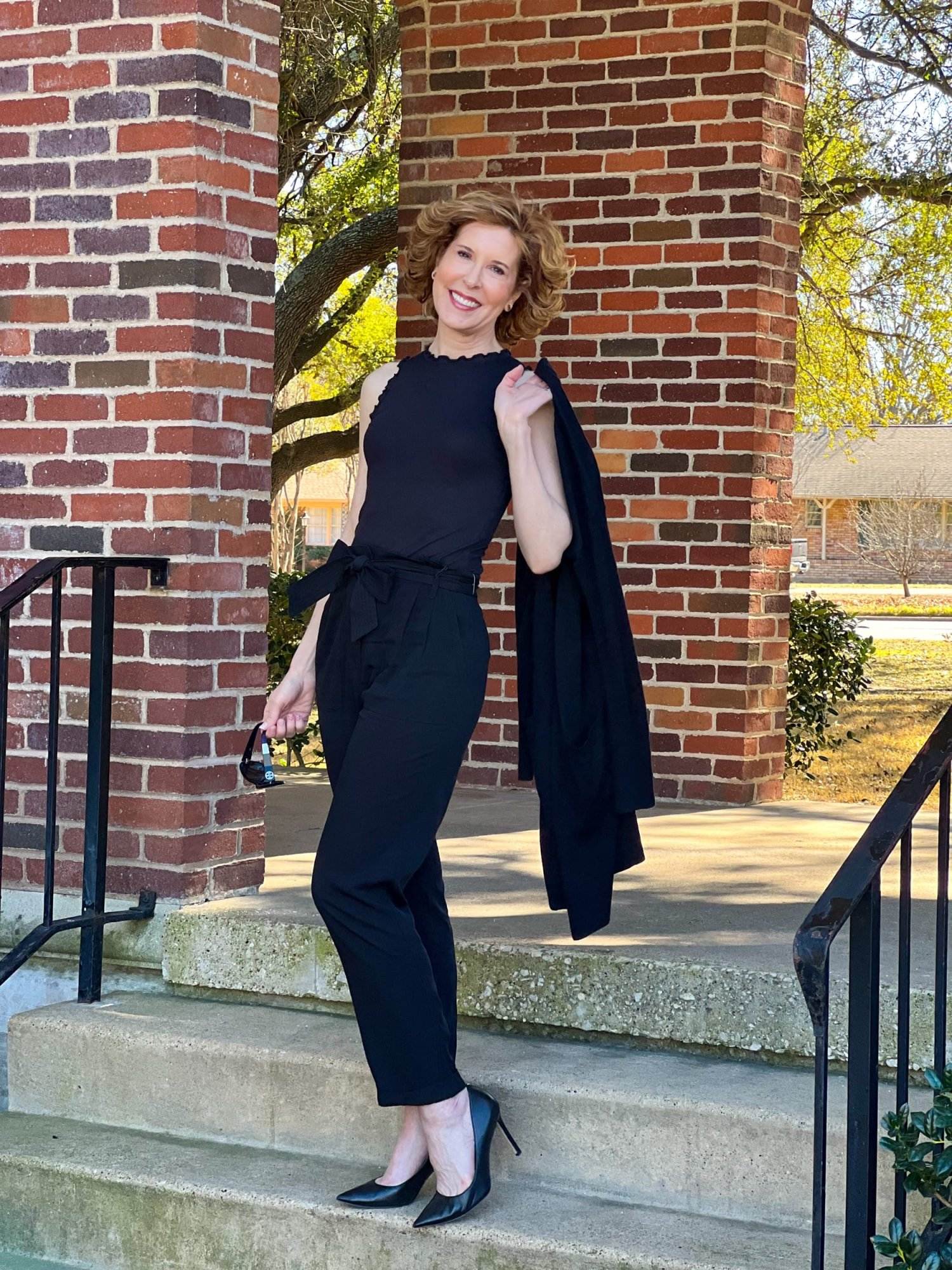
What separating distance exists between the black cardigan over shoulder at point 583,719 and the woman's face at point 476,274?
0.51 feet

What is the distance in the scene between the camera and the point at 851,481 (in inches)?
1834

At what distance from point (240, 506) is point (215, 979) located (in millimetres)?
1155

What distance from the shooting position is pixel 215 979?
4117 mm

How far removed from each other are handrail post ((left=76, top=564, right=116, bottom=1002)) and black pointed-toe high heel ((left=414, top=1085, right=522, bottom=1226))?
1151 mm

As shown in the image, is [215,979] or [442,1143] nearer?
[442,1143]

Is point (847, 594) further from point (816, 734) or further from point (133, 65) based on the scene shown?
point (133, 65)

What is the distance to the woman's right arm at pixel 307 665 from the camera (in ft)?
10.8

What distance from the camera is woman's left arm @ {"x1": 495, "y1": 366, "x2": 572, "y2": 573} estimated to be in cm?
312

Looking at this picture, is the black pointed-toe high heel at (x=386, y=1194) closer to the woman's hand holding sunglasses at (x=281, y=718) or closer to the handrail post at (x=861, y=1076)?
the woman's hand holding sunglasses at (x=281, y=718)

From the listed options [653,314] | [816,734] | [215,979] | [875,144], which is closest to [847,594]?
[875,144]

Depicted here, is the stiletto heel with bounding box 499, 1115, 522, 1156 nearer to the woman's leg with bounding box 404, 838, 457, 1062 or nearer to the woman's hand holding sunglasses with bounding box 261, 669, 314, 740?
the woman's leg with bounding box 404, 838, 457, 1062

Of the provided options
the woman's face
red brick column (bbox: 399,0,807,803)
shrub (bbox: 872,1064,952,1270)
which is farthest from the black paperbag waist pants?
red brick column (bbox: 399,0,807,803)

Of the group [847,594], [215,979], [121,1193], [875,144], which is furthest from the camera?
[847,594]

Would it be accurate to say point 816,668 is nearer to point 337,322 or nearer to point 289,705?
point 337,322
